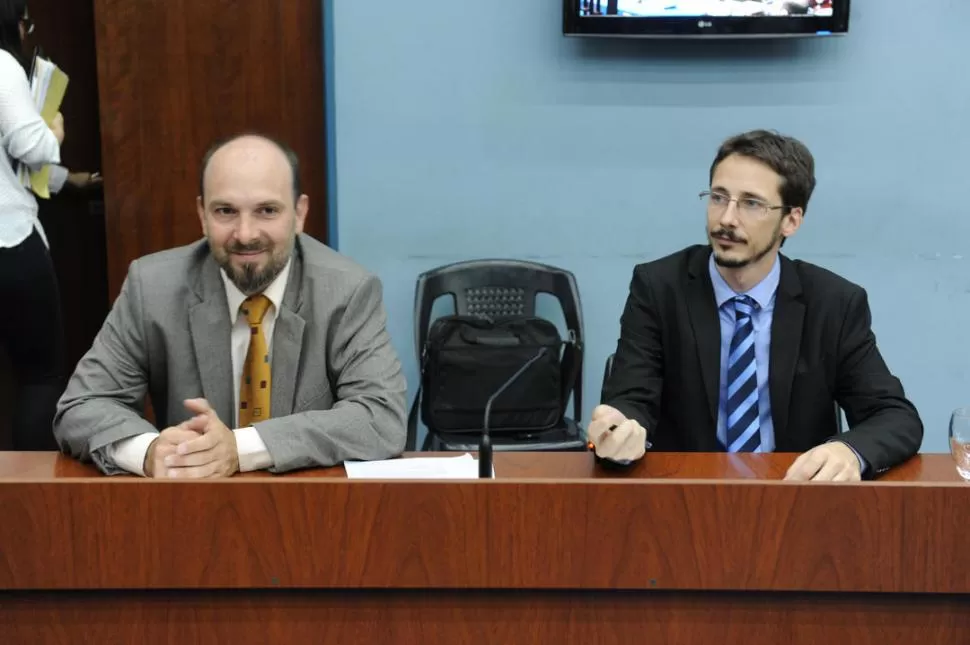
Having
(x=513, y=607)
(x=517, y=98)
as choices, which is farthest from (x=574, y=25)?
(x=513, y=607)

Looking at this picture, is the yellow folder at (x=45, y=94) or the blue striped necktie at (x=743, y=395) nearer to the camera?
the blue striped necktie at (x=743, y=395)

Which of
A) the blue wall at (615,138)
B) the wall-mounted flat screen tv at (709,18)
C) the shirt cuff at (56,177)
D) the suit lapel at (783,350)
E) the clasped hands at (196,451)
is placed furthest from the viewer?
the shirt cuff at (56,177)

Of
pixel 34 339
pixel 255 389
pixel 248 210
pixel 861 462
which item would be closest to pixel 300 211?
pixel 248 210

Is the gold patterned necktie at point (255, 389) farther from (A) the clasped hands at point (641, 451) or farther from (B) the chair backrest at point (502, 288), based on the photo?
(B) the chair backrest at point (502, 288)

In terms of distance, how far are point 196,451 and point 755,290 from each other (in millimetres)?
1229

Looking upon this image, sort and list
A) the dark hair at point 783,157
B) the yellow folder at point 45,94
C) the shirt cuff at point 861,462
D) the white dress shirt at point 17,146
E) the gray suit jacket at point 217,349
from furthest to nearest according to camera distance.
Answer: the yellow folder at point 45,94 → the white dress shirt at point 17,146 → the dark hair at point 783,157 → the gray suit jacket at point 217,349 → the shirt cuff at point 861,462

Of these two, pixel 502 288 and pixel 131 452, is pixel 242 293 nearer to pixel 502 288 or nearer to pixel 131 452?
pixel 131 452

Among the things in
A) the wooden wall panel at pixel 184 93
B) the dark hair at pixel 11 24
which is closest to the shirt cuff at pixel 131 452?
the dark hair at pixel 11 24

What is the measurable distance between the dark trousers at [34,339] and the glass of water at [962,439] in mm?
2502

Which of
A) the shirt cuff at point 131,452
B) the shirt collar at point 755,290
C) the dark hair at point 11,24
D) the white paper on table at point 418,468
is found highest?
the dark hair at point 11,24

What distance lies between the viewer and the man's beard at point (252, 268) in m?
2.14

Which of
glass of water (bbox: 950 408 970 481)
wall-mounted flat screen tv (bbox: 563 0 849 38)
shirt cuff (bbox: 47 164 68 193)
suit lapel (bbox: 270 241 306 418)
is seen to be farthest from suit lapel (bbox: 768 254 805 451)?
shirt cuff (bbox: 47 164 68 193)

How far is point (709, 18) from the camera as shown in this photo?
346 centimetres

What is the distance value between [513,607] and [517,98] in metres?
2.38
